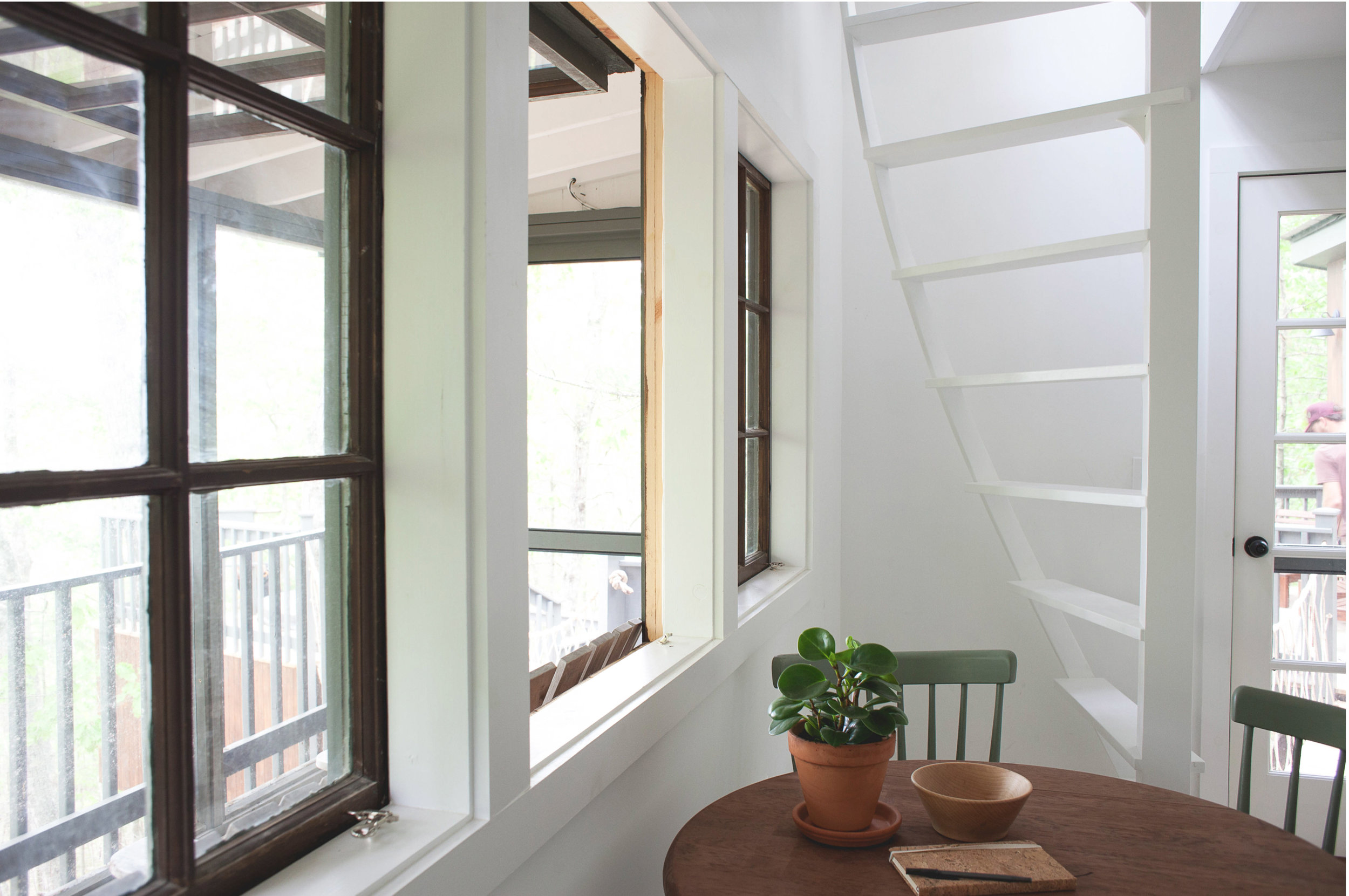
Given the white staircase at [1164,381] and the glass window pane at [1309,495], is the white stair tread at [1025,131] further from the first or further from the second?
the glass window pane at [1309,495]

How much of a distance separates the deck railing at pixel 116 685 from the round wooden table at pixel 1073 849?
0.59 meters

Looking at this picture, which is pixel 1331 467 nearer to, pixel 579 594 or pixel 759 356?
pixel 759 356

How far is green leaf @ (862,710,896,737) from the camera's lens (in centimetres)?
126

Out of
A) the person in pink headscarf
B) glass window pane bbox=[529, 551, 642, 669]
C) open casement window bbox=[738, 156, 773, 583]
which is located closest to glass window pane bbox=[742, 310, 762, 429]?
open casement window bbox=[738, 156, 773, 583]

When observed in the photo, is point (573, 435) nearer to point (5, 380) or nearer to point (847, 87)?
point (847, 87)

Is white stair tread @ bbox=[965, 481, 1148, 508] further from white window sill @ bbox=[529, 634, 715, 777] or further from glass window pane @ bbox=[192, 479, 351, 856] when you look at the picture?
glass window pane @ bbox=[192, 479, 351, 856]

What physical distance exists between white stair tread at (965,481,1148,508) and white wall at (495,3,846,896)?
21.0 inches

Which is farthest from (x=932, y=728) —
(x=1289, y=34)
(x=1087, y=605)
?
(x=1289, y=34)

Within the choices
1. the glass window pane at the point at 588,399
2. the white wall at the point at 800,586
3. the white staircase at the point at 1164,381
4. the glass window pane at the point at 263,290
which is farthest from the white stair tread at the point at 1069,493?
the glass window pane at the point at 588,399

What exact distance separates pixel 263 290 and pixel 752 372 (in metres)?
1.77

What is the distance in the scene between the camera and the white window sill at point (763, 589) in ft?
6.87

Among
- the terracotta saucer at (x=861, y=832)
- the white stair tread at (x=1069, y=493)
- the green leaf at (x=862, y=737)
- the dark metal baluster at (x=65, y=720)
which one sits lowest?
the terracotta saucer at (x=861, y=832)

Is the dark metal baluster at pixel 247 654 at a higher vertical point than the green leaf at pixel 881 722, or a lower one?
higher

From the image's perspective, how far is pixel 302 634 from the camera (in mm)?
936
